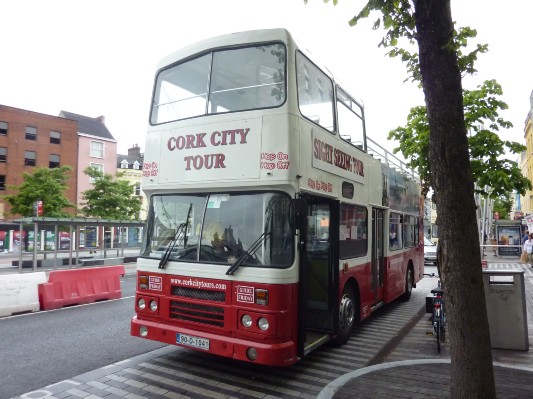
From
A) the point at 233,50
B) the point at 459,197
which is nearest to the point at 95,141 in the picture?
the point at 233,50

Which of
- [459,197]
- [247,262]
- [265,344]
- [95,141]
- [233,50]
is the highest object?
[95,141]

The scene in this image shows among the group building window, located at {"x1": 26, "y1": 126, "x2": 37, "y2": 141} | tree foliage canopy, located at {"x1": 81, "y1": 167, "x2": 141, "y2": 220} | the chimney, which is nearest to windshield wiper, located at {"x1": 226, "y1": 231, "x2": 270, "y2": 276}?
tree foliage canopy, located at {"x1": 81, "y1": 167, "x2": 141, "y2": 220}

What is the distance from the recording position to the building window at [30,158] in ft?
141

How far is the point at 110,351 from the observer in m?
6.65

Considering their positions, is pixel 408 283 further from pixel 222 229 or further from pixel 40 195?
pixel 40 195

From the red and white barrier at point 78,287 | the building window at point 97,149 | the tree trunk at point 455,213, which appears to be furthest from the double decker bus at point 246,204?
the building window at point 97,149

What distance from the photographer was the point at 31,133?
142ft

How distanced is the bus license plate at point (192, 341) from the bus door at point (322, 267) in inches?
62.9

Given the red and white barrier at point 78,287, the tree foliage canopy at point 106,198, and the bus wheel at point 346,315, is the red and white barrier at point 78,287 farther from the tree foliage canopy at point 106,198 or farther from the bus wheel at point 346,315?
the tree foliage canopy at point 106,198

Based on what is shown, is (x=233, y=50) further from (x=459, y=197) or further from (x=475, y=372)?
(x=475, y=372)

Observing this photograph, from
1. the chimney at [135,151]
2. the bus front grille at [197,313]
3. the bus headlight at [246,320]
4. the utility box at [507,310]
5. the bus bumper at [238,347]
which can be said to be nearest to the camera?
the bus bumper at [238,347]

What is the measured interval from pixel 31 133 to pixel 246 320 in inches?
1801

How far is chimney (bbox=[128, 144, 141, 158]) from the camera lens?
66.1 m

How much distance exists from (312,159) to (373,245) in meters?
3.39
